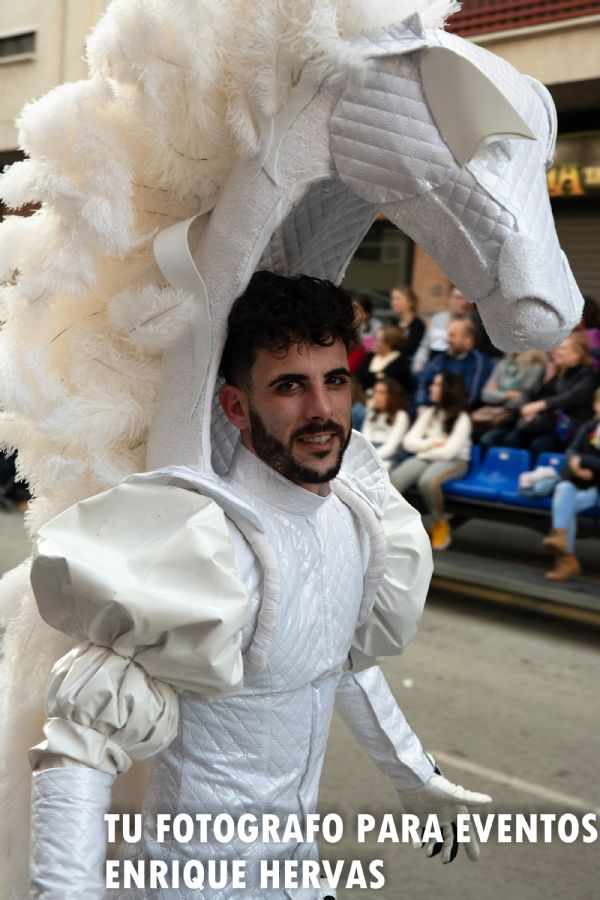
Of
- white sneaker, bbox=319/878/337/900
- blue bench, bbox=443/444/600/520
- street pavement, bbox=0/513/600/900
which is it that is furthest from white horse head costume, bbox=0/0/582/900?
blue bench, bbox=443/444/600/520

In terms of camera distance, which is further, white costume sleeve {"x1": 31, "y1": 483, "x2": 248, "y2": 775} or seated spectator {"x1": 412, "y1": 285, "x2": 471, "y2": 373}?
seated spectator {"x1": 412, "y1": 285, "x2": 471, "y2": 373}

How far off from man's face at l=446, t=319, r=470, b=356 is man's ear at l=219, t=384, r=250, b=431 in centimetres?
612

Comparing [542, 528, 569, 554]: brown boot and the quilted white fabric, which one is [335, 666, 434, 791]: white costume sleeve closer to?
the quilted white fabric

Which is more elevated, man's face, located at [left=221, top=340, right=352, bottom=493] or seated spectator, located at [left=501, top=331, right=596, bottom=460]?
man's face, located at [left=221, top=340, right=352, bottom=493]

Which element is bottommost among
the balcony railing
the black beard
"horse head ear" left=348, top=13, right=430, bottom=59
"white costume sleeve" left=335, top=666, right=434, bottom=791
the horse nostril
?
"white costume sleeve" left=335, top=666, right=434, bottom=791

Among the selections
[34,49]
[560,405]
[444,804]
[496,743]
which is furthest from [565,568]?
[34,49]

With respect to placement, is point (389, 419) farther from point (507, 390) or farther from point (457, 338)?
point (507, 390)

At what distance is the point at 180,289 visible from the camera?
1.78 meters

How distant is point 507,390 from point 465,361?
371mm

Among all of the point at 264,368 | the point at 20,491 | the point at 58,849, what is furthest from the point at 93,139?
the point at 20,491

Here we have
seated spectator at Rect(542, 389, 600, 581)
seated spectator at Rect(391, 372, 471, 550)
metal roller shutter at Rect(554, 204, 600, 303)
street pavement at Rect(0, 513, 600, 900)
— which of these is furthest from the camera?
metal roller shutter at Rect(554, 204, 600, 303)

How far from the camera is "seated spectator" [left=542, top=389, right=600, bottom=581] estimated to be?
23.1 feet

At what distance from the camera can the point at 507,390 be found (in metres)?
7.82

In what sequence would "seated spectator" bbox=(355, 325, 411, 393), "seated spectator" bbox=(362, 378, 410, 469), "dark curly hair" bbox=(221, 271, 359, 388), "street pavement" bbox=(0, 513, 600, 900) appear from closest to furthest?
"dark curly hair" bbox=(221, 271, 359, 388) → "street pavement" bbox=(0, 513, 600, 900) → "seated spectator" bbox=(362, 378, 410, 469) → "seated spectator" bbox=(355, 325, 411, 393)
